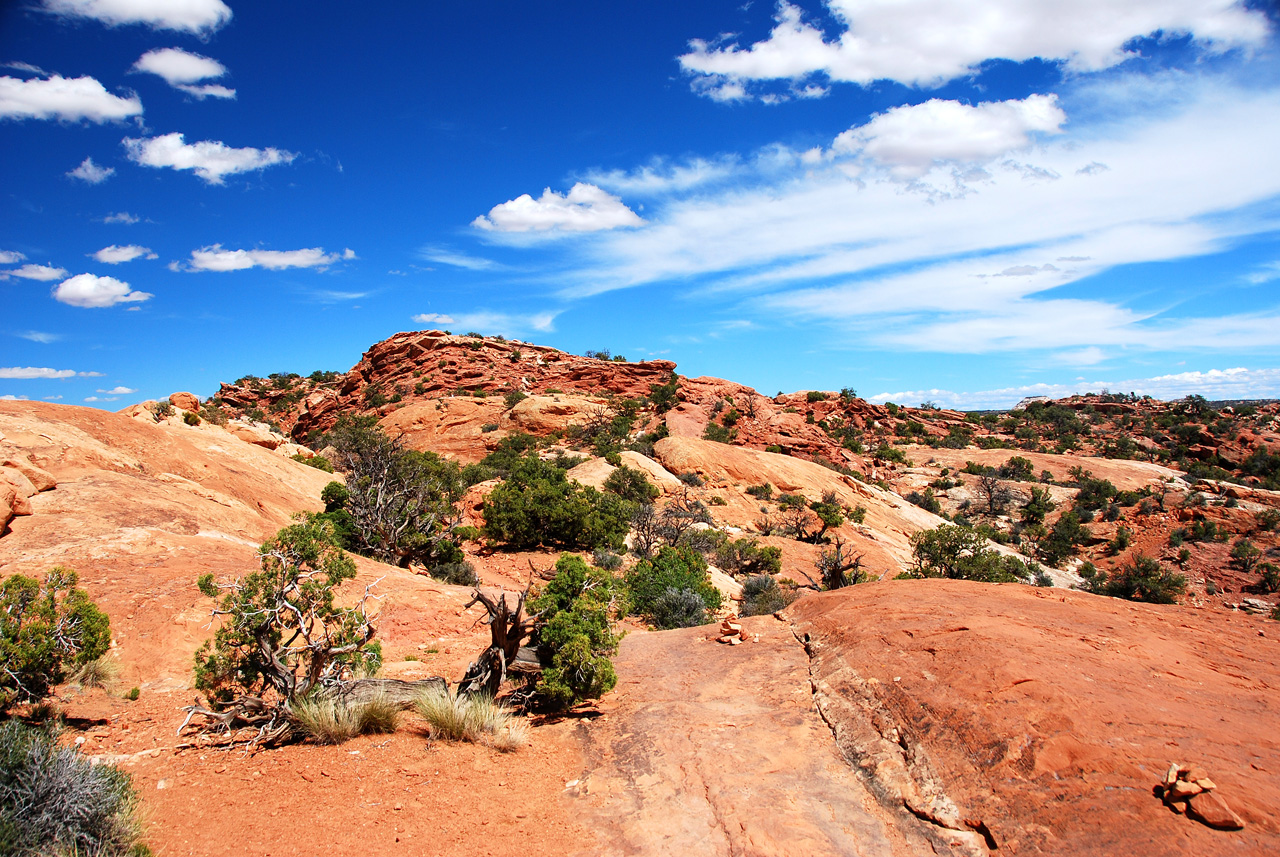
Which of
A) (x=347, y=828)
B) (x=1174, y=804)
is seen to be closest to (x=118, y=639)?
(x=347, y=828)

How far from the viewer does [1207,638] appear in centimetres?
757

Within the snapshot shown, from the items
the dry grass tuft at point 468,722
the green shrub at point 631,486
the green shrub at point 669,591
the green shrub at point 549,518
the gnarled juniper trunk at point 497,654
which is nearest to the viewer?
the dry grass tuft at point 468,722

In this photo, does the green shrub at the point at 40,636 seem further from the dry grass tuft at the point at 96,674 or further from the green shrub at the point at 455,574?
the green shrub at the point at 455,574

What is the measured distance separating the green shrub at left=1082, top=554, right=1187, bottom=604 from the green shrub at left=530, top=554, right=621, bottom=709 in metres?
20.8

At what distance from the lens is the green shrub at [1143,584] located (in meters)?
21.4

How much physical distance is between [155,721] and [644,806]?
5.85 m

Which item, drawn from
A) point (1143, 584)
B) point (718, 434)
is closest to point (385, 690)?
point (1143, 584)

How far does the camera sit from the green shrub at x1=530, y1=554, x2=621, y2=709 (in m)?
7.55

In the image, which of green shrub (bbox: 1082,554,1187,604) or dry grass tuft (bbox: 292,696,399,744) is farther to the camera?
green shrub (bbox: 1082,554,1187,604)

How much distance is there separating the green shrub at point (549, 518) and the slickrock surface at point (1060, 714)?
10.1m

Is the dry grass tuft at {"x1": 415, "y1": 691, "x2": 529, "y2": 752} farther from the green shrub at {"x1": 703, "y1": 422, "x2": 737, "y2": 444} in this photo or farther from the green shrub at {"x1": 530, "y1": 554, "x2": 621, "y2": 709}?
the green shrub at {"x1": 703, "y1": 422, "x2": 737, "y2": 444}

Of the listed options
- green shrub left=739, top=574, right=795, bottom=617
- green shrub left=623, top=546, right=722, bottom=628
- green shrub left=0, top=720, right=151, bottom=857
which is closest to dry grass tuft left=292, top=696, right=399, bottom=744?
green shrub left=0, top=720, right=151, bottom=857

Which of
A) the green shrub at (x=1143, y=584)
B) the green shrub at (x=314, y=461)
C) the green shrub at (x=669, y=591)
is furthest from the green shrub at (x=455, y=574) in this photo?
the green shrub at (x=1143, y=584)

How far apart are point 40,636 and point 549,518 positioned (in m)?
12.2
